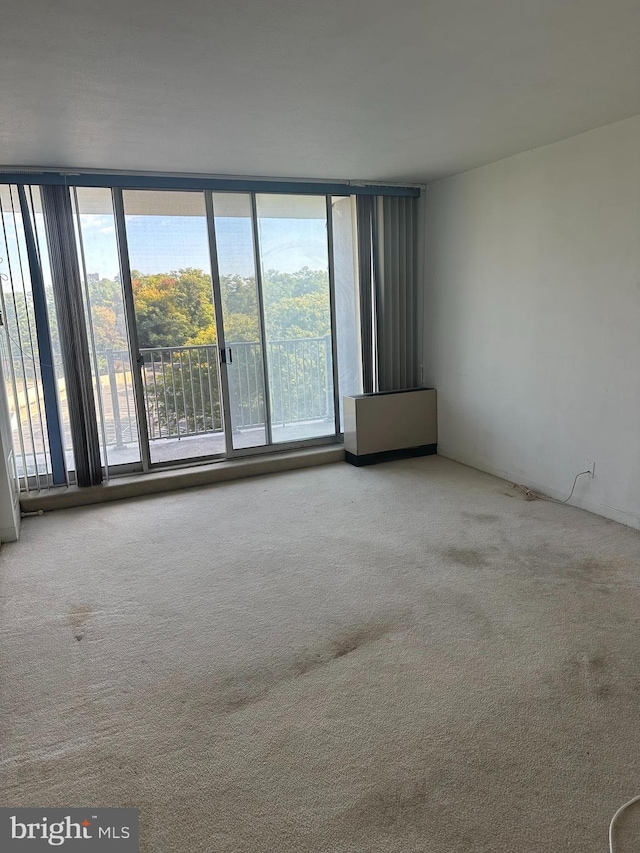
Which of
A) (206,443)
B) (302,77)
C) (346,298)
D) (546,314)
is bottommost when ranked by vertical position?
(206,443)

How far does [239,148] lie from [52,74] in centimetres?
141

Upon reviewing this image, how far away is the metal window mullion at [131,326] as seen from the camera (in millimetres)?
4301

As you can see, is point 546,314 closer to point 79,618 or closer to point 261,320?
point 261,320

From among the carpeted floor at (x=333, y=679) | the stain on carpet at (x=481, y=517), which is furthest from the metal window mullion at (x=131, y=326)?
the stain on carpet at (x=481, y=517)

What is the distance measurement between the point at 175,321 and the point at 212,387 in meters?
0.64

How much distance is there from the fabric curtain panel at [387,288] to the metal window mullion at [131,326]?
198 centimetres

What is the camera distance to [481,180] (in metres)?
4.38

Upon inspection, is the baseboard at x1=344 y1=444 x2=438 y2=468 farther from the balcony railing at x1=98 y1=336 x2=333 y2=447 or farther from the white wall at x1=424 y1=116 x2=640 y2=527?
the balcony railing at x1=98 y1=336 x2=333 y2=447

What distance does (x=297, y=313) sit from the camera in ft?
16.4

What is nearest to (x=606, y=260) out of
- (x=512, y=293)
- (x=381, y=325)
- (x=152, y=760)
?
(x=512, y=293)

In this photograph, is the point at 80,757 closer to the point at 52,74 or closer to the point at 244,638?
the point at 244,638

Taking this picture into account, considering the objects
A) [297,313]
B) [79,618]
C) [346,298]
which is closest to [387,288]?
[346,298]

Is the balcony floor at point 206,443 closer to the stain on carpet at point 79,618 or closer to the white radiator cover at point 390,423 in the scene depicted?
the white radiator cover at point 390,423

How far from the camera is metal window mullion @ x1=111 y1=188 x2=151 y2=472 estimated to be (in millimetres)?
4301
